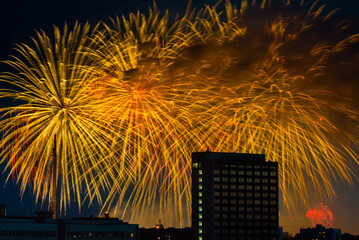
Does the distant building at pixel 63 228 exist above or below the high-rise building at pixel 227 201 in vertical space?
below

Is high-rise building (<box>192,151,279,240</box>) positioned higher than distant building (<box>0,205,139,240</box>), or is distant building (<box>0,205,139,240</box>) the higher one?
high-rise building (<box>192,151,279,240</box>)

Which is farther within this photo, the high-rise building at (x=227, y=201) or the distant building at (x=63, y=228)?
the high-rise building at (x=227, y=201)

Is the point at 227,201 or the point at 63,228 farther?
the point at 227,201

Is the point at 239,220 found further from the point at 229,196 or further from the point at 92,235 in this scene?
the point at 92,235

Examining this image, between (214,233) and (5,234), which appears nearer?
(5,234)

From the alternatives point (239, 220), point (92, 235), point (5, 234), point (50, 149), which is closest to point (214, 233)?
point (239, 220)
